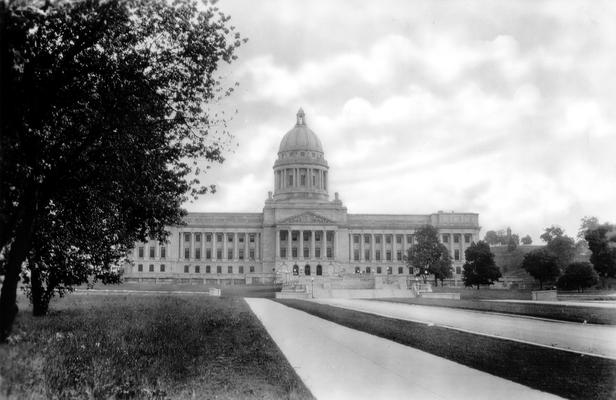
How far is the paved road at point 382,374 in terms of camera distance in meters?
9.01

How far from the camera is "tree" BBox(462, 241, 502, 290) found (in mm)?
82200

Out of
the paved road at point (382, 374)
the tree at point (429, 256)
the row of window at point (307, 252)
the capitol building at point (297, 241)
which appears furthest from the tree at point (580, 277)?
the row of window at point (307, 252)

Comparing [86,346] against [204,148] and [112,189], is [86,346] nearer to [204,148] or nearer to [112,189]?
[112,189]

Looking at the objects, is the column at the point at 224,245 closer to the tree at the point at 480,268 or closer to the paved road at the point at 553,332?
the tree at the point at 480,268

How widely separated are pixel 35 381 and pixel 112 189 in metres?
7.59

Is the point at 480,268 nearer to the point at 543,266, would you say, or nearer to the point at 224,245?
the point at 543,266

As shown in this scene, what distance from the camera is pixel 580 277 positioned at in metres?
64.2

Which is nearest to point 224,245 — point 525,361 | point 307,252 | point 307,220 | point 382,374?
point 307,252

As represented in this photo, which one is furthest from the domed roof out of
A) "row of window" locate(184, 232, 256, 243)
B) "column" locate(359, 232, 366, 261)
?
"column" locate(359, 232, 366, 261)

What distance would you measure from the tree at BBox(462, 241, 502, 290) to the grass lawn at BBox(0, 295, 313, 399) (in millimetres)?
68662

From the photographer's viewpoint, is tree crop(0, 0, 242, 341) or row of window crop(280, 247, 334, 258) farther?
row of window crop(280, 247, 334, 258)

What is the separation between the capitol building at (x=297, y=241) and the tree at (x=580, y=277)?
53858 mm

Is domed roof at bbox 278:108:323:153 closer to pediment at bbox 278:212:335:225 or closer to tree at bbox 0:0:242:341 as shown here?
pediment at bbox 278:212:335:225

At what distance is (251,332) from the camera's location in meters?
18.7
